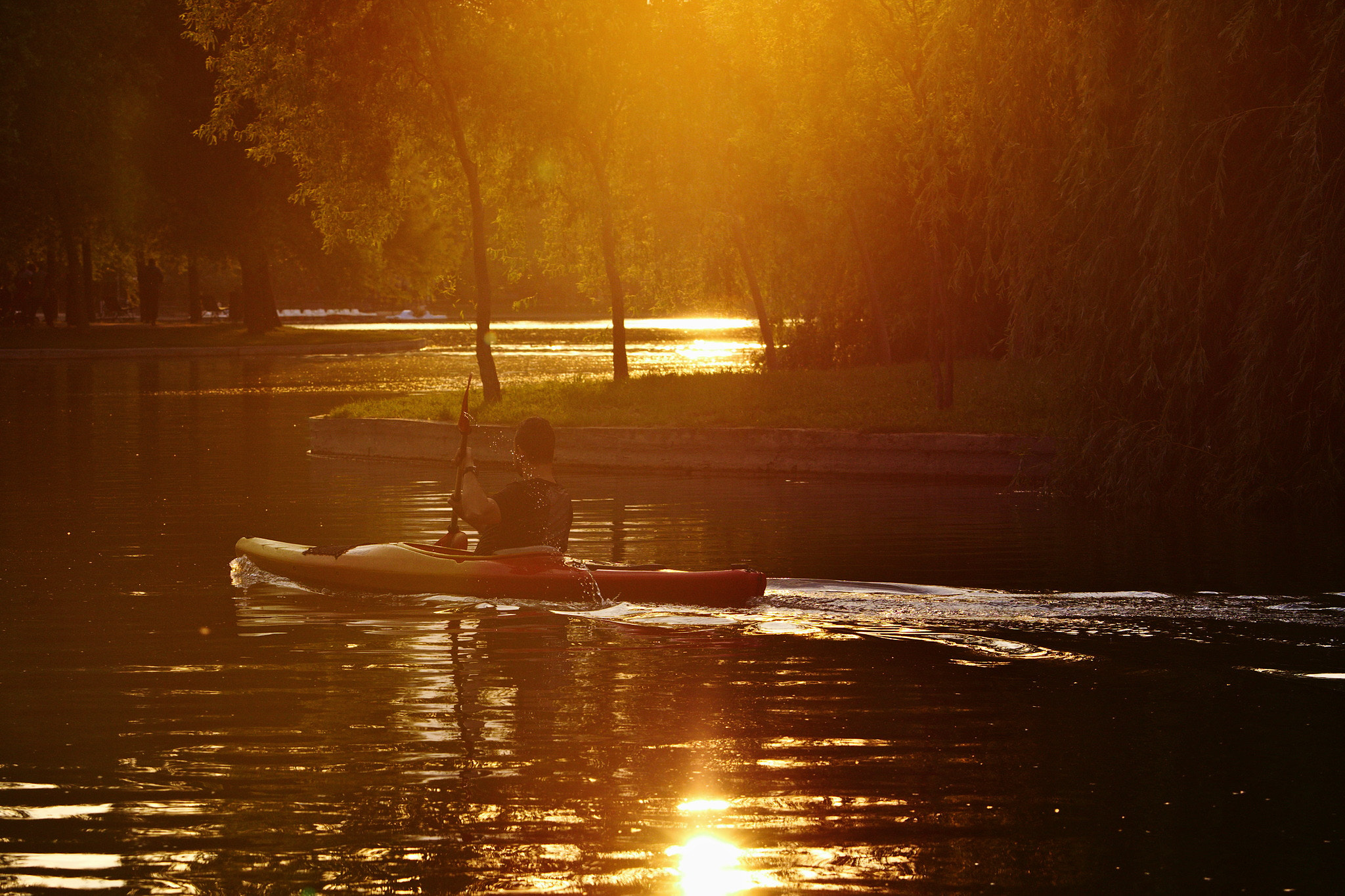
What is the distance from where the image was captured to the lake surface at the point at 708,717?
18.6 ft

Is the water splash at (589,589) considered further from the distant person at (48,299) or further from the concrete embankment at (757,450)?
the distant person at (48,299)

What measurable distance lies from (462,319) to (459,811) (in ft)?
349

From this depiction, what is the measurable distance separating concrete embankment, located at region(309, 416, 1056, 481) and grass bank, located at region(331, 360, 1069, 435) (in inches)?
16.9

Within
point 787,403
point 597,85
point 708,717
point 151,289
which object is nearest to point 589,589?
point 708,717

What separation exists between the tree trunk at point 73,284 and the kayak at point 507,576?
147 ft

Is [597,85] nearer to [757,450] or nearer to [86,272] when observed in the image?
[757,450]

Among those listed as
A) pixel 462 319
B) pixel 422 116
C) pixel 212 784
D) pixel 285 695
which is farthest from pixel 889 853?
pixel 462 319

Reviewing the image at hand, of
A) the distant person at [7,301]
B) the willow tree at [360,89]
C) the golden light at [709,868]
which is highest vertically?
the willow tree at [360,89]

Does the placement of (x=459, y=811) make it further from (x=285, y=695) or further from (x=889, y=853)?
(x=285, y=695)

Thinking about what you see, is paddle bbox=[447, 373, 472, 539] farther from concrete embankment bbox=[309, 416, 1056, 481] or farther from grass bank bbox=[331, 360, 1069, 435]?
concrete embankment bbox=[309, 416, 1056, 481]

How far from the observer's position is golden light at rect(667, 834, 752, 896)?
5.32 m

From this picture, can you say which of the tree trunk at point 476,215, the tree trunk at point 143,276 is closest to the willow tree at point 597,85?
the tree trunk at point 476,215

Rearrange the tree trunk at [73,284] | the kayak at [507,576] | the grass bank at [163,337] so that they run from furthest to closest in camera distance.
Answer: the tree trunk at [73,284], the grass bank at [163,337], the kayak at [507,576]

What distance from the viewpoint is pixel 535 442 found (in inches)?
426
